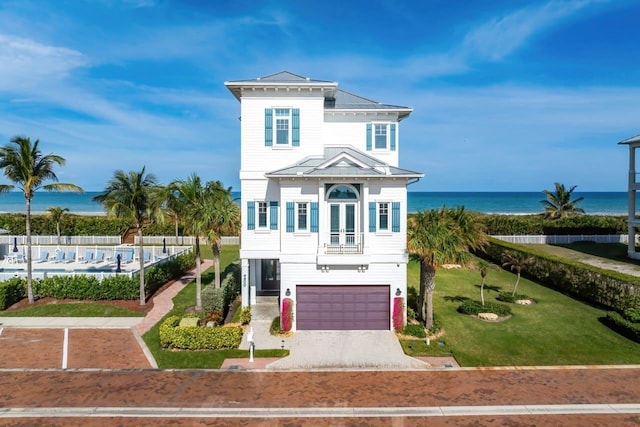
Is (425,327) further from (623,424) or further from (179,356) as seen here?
(179,356)

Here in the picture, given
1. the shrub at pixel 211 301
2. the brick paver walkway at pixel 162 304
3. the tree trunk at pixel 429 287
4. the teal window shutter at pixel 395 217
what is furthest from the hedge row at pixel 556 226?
the shrub at pixel 211 301

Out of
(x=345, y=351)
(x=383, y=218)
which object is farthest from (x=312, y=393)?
(x=383, y=218)

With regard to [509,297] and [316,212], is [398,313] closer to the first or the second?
[316,212]

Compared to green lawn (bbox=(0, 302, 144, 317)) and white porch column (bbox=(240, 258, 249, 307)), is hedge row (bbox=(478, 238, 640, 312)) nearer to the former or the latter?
white porch column (bbox=(240, 258, 249, 307))

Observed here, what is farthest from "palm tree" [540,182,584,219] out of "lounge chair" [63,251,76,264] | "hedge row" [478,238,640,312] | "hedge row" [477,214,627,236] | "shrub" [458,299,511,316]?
"lounge chair" [63,251,76,264]

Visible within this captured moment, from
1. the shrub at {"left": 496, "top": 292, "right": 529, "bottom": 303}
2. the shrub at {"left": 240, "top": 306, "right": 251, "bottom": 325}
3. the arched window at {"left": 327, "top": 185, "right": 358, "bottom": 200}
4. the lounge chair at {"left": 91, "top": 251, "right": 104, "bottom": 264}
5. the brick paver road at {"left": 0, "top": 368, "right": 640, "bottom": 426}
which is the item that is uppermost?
the arched window at {"left": 327, "top": 185, "right": 358, "bottom": 200}

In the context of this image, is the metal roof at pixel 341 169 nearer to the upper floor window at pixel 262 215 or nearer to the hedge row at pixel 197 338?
the upper floor window at pixel 262 215
